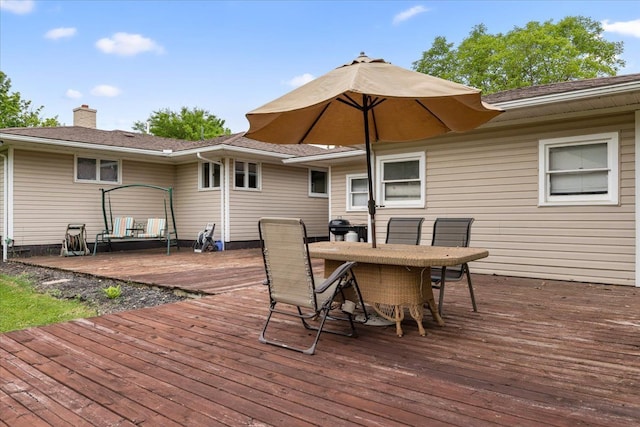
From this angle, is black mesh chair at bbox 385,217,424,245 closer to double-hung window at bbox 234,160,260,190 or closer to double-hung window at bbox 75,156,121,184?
double-hung window at bbox 234,160,260,190

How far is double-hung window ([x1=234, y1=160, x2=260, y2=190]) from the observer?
38.1 ft

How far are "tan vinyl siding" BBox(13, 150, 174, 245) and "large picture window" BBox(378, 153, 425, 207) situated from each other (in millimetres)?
7478

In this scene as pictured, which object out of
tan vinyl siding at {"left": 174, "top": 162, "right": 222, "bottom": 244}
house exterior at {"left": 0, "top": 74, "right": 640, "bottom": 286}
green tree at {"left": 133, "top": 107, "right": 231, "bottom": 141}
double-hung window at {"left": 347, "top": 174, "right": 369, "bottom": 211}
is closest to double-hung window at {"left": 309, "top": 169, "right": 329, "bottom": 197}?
house exterior at {"left": 0, "top": 74, "right": 640, "bottom": 286}

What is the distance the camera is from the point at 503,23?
27266 mm

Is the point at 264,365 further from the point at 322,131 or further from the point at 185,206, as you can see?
the point at 185,206

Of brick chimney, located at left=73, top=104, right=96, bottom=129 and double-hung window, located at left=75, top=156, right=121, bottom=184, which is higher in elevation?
brick chimney, located at left=73, top=104, right=96, bottom=129

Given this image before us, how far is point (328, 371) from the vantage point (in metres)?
2.54

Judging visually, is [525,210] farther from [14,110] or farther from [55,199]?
[14,110]

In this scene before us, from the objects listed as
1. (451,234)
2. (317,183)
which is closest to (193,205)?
(317,183)

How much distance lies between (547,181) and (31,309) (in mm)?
6991

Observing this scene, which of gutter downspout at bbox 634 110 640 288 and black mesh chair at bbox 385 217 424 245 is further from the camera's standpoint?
gutter downspout at bbox 634 110 640 288

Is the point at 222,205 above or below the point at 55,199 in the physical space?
below

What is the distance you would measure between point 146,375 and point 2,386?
2.52ft

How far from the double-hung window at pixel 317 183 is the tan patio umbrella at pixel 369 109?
30.2 feet
